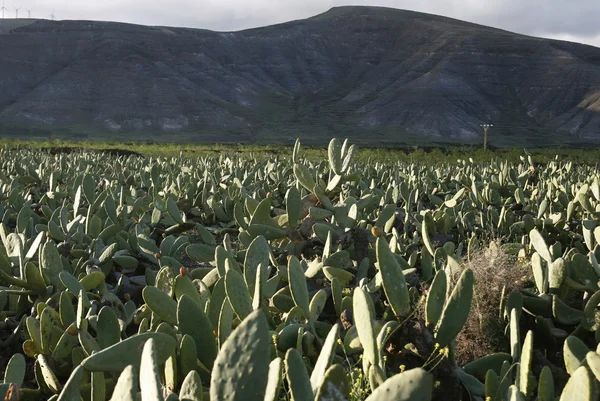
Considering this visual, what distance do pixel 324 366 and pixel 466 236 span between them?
11.4ft

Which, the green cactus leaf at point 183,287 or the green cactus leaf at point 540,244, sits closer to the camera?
the green cactus leaf at point 183,287

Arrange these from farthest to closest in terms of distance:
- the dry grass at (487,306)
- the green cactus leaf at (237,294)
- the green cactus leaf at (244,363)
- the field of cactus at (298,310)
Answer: the dry grass at (487,306), the green cactus leaf at (237,294), the field of cactus at (298,310), the green cactus leaf at (244,363)

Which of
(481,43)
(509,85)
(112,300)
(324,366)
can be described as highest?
(481,43)

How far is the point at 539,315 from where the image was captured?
271 cm

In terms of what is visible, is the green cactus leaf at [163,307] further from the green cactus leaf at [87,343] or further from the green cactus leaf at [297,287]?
the green cactus leaf at [297,287]

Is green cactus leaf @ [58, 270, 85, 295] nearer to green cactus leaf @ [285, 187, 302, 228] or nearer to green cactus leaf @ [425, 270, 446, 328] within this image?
green cactus leaf @ [285, 187, 302, 228]

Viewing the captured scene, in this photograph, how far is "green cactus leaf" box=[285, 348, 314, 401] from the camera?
1.47 m

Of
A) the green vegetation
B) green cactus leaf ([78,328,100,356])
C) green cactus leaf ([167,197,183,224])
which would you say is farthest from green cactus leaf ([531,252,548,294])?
the green vegetation

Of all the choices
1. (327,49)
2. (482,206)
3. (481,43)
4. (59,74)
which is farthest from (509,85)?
(482,206)

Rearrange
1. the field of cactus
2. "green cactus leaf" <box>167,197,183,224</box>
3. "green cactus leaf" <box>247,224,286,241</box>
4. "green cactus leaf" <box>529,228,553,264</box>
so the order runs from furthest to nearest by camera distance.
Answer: "green cactus leaf" <box>167,197,183,224</box> → "green cactus leaf" <box>247,224,286,241</box> → "green cactus leaf" <box>529,228,553,264</box> → the field of cactus

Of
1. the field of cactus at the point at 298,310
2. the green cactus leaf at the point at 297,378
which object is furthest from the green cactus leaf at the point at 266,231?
the green cactus leaf at the point at 297,378

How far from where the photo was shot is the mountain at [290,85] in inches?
3228

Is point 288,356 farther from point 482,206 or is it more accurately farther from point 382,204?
point 482,206

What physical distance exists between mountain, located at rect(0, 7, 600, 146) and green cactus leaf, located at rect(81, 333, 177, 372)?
7269cm
